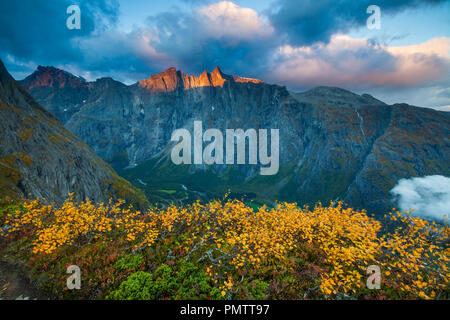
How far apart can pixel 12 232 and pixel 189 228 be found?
14091mm

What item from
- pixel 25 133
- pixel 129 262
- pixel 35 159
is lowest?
pixel 129 262

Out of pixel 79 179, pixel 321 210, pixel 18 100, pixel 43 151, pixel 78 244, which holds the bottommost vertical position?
pixel 79 179

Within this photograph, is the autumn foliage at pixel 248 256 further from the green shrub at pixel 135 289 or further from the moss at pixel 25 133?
the moss at pixel 25 133

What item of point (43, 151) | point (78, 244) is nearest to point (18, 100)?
point (43, 151)

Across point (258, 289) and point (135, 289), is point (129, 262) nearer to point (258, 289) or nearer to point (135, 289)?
point (135, 289)

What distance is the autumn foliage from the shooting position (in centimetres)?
885

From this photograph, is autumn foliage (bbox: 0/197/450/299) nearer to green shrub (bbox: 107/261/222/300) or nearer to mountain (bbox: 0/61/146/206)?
green shrub (bbox: 107/261/222/300)

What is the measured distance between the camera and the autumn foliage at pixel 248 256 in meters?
8.85

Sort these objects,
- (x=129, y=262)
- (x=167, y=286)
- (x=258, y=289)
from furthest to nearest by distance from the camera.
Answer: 1. (x=129, y=262)
2. (x=167, y=286)
3. (x=258, y=289)

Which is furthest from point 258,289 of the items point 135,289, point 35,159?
point 35,159

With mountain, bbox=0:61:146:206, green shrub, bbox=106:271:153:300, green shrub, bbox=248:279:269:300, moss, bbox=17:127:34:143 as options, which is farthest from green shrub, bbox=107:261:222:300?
moss, bbox=17:127:34:143

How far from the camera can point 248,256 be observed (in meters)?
11.4
